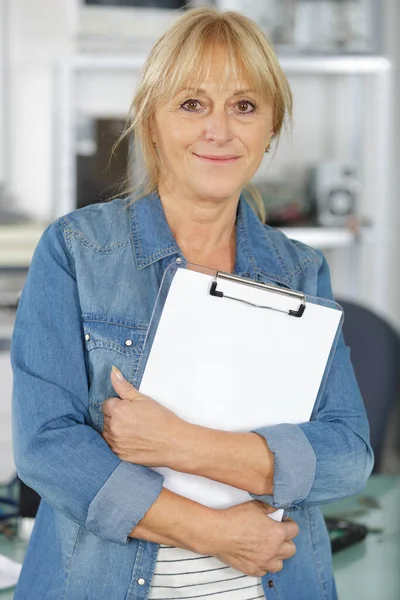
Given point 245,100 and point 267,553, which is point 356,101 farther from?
point 267,553

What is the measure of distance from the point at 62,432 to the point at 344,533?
2.10 ft

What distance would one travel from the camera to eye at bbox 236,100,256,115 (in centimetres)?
119

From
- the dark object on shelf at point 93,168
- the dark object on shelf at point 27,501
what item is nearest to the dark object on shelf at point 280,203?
the dark object on shelf at point 93,168

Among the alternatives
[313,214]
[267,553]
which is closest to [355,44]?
[313,214]

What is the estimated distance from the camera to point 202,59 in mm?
1146

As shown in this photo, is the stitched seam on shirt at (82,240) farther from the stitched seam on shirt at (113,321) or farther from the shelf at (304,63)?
the shelf at (304,63)

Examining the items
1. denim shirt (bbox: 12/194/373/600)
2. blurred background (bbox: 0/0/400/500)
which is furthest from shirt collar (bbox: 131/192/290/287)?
blurred background (bbox: 0/0/400/500)

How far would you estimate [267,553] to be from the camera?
112 centimetres

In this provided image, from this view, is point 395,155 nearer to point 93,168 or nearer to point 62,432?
point 93,168

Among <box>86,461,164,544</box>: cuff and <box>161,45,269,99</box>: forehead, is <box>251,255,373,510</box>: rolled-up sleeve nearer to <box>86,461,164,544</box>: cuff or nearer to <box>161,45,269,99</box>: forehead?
<box>86,461,164,544</box>: cuff

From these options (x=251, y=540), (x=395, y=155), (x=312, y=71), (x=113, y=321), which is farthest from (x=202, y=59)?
(x=395, y=155)

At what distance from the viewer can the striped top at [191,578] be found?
3.64 ft

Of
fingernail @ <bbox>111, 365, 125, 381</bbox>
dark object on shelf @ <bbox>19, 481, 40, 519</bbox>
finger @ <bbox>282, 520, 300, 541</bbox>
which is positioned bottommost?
dark object on shelf @ <bbox>19, 481, 40, 519</bbox>

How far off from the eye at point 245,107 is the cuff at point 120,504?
0.50 metres
